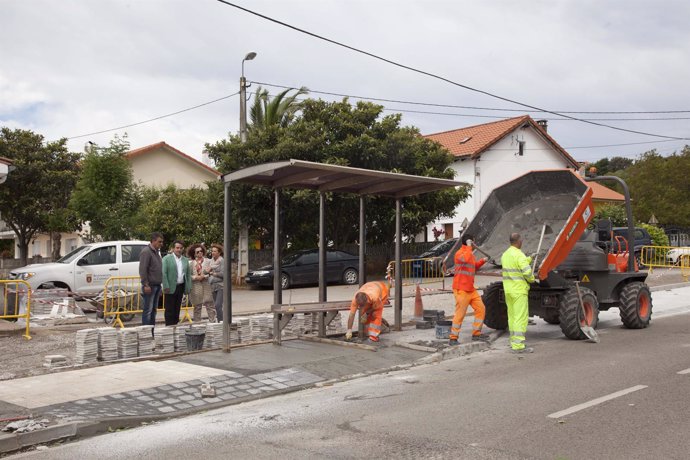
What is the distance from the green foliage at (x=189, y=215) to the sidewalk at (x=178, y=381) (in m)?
15.9

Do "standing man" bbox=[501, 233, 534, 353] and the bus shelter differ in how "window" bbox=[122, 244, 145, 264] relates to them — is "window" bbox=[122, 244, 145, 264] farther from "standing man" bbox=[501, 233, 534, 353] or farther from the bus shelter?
"standing man" bbox=[501, 233, 534, 353]

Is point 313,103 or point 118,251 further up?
point 313,103

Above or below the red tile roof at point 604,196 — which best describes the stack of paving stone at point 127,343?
below

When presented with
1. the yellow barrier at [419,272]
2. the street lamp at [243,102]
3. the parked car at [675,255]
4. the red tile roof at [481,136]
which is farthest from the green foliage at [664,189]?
the street lamp at [243,102]

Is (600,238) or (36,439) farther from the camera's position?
(600,238)

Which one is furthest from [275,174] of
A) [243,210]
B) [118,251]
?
[243,210]

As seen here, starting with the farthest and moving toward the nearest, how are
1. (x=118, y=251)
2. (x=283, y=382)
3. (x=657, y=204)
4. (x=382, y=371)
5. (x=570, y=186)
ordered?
1. (x=657, y=204)
2. (x=118, y=251)
3. (x=570, y=186)
4. (x=382, y=371)
5. (x=283, y=382)

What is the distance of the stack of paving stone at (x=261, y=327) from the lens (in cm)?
1102

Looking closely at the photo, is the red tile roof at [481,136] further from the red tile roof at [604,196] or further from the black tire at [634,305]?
the black tire at [634,305]

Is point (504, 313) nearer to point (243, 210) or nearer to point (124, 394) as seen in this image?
point (124, 394)

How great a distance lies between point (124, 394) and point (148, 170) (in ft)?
112

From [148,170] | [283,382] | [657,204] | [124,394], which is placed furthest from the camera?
[657,204]

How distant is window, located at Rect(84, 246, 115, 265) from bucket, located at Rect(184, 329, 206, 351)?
26.7 ft

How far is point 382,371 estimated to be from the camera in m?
9.05
